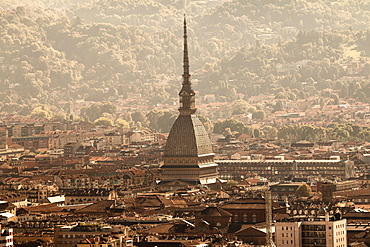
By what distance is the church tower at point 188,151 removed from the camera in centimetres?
10662

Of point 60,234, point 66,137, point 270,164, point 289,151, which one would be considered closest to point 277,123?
point 66,137

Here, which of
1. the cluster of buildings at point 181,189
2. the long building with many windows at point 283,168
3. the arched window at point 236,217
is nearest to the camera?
the cluster of buildings at point 181,189

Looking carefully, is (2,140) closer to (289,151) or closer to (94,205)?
(289,151)

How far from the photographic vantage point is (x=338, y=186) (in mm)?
103000

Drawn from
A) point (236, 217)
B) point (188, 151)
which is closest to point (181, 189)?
point (188, 151)

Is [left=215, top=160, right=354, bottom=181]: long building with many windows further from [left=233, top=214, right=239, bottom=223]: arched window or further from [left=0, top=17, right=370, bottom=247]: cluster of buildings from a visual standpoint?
[left=233, top=214, right=239, bottom=223]: arched window

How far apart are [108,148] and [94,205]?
67.6 m

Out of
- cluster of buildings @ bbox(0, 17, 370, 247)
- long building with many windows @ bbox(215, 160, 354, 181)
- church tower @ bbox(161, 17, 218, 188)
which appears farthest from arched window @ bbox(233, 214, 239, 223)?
long building with many windows @ bbox(215, 160, 354, 181)

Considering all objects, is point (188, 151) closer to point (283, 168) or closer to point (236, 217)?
point (283, 168)

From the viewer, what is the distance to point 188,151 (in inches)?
4250

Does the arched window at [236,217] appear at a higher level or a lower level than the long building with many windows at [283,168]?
lower

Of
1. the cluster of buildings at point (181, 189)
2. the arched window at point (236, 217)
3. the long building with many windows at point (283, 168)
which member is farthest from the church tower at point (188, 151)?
the arched window at point (236, 217)

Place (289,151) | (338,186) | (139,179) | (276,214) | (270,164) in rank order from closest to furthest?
(276,214)
(338,186)
(139,179)
(270,164)
(289,151)

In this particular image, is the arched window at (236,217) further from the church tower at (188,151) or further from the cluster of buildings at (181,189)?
the church tower at (188,151)
